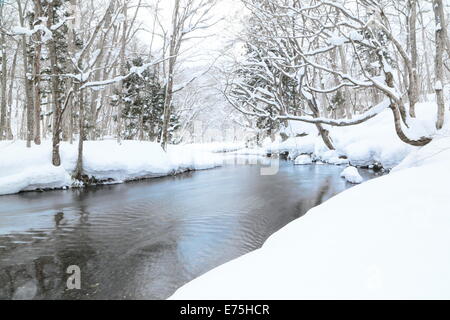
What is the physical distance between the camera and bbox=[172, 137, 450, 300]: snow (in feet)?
5.33

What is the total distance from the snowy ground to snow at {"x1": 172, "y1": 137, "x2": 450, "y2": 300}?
33.7 feet

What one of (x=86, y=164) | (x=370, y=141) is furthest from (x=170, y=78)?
(x=370, y=141)

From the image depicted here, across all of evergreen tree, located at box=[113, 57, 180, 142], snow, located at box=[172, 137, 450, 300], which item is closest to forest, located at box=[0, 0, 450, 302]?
snow, located at box=[172, 137, 450, 300]

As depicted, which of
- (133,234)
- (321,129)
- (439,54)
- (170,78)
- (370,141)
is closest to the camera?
(133,234)

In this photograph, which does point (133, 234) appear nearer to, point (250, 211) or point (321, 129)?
point (250, 211)

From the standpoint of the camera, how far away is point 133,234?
5.72 m

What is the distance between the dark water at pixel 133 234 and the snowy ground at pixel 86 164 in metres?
0.75

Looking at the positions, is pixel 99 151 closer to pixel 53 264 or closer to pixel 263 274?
pixel 53 264

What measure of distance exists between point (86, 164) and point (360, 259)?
12.0 meters

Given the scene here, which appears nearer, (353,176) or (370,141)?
(353,176)

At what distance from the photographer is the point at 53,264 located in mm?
4266
